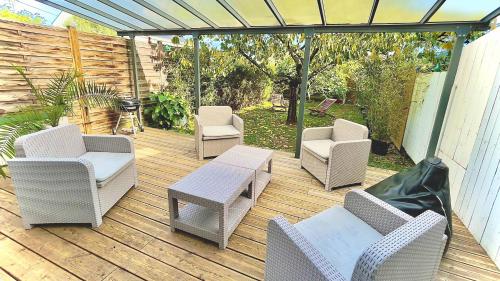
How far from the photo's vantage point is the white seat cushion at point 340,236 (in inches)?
52.1

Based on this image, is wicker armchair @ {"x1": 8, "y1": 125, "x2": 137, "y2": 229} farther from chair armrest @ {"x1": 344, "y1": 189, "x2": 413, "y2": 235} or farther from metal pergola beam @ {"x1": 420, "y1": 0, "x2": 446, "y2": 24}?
metal pergola beam @ {"x1": 420, "y1": 0, "x2": 446, "y2": 24}

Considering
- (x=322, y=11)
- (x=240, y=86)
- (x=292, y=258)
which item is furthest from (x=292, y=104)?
(x=292, y=258)

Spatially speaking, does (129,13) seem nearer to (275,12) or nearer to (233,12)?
(233,12)

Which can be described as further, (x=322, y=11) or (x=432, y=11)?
(x=322, y=11)

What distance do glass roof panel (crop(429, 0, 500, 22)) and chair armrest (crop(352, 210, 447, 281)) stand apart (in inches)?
92.8

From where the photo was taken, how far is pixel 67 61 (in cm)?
416

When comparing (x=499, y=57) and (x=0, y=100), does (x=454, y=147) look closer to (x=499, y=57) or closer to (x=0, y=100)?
(x=499, y=57)

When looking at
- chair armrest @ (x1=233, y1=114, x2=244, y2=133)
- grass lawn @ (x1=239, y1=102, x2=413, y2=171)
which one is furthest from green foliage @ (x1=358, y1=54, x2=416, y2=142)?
chair armrest @ (x1=233, y1=114, x2=244, y2=133)

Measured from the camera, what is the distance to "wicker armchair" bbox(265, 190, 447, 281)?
913mm

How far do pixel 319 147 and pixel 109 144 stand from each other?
2.59m

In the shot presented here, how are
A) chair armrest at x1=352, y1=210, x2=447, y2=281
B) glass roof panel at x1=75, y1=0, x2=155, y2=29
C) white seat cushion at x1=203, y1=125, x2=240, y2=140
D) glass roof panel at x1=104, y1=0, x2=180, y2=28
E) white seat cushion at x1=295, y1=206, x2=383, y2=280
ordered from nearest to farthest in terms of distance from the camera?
1. chair armrest at x1=352, y1=210, x2=447, y2=281
2. white seat cushion at x1=295, y1=206, x2=383, y2=280
3. glass roof panel at x1=104, y1=0, x2=180, y2=28
4. glass roof panel at x1=75, y1=0, x2=155, y2=29
5. white seat cushion at x1=203, y1=125, x2=240, y2=140

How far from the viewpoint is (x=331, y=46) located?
15.8 feet

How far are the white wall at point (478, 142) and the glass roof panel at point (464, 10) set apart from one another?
261 millimetres

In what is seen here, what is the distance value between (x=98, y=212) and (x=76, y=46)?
11.6 ft
